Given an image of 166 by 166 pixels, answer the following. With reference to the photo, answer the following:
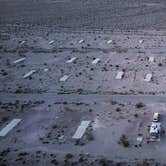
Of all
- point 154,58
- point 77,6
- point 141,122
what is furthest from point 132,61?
point 77,6

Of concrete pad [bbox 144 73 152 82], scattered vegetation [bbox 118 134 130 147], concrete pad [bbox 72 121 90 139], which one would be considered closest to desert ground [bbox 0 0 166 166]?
scattered vegetation [bbox 118 134 130 147]

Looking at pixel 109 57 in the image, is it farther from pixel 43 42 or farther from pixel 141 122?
pixel 141 122

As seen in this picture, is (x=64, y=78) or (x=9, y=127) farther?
(x=64, y=78)

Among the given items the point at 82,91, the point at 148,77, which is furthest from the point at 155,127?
the point at 148,77

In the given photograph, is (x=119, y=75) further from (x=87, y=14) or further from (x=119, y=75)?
(x=87, y=14)

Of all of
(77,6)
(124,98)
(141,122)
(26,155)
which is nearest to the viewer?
(26,155)

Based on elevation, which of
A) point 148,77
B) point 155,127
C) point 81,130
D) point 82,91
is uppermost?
point 148,77
